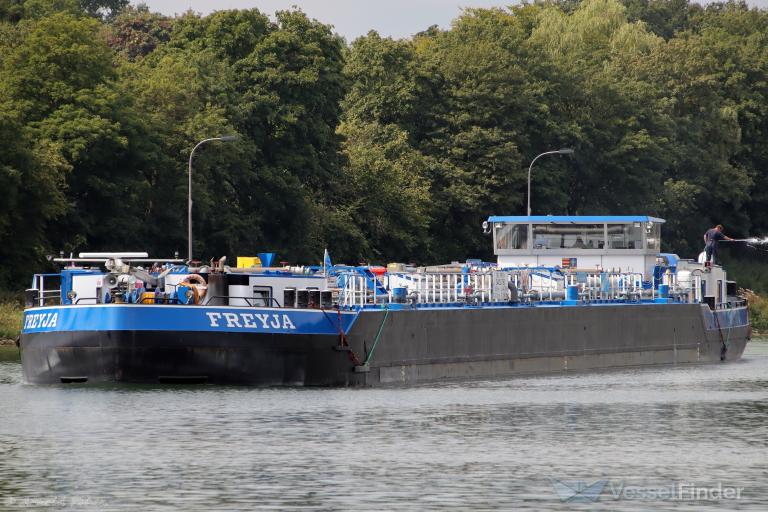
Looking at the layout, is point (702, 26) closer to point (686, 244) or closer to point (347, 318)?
point (686, 244)

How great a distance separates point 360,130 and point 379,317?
62.0 meters

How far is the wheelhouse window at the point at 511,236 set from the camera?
69.5 metres

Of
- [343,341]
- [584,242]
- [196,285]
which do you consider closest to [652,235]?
[584,242]

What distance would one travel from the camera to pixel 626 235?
69312mm

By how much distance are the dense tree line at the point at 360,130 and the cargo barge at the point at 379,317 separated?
23.1 meters

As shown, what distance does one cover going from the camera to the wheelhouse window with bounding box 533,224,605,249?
69.2 metres

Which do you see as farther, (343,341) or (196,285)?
(196,285)

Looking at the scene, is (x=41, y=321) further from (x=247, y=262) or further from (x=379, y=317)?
(x=379, y=317)

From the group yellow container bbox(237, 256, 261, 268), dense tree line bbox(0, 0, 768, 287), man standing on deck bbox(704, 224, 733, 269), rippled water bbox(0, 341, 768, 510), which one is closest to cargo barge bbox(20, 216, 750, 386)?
yellow container bbox(237, 256, 261, 268)

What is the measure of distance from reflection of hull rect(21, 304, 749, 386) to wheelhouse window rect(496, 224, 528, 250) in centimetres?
598

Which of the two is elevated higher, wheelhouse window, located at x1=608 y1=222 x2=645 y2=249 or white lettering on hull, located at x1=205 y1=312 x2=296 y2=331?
wheelhouse window, located at x1=608 y1=222 x2=645 y2=249

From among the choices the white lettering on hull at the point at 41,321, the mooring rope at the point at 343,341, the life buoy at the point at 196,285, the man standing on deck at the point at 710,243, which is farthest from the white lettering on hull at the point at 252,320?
the man standing on deck at the point at 710,243

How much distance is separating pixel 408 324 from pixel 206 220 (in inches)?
1542

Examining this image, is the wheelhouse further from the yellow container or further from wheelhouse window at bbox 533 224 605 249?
the yellow container
